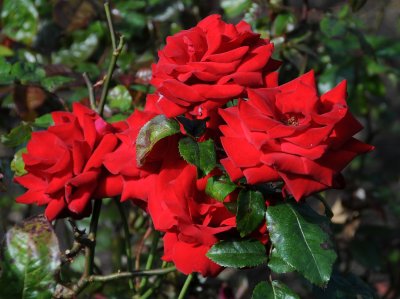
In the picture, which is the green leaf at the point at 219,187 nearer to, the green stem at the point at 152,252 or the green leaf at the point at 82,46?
the green stem at the point at 152,252

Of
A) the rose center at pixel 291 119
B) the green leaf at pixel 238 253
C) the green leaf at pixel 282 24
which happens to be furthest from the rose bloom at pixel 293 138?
the green leaf at pixel 282 24

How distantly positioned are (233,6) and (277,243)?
98 centimetres

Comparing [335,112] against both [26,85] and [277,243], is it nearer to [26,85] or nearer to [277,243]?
[277,243]

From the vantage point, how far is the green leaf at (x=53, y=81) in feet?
4.36

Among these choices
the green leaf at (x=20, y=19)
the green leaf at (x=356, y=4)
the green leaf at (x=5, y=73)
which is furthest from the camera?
the green leaf at (x=20, y=19)

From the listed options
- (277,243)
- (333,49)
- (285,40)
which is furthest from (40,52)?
(277,243)

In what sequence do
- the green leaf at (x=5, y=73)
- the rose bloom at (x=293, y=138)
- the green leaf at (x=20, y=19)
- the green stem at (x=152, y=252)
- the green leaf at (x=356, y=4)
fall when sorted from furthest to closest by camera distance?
the green leaf at (x=20, y=19)
the green leaf at (x=356, y=4)
the green leaf at (x=5, y=73)
the green stem at (x=152, y=252)
the rose bloom at (x=293, y=138)

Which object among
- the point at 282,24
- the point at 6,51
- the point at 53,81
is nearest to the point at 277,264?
the point at 53,81

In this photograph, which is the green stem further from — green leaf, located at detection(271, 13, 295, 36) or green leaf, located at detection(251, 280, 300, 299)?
green leaf, located at detection(271, 13, 295, 36)

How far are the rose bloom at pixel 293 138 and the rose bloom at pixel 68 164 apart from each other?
0.22 m

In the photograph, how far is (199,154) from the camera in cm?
84

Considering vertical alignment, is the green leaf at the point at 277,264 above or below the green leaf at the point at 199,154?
below

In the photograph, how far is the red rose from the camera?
847 mm

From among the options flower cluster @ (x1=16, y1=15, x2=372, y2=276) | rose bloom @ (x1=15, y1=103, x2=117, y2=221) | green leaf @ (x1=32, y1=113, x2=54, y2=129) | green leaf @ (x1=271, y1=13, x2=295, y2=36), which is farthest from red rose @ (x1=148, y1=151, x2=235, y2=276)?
green leaf @ (x1=271, y1=13, x2=295, y2=36)
